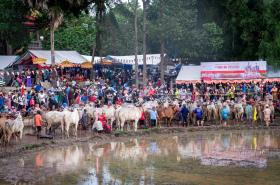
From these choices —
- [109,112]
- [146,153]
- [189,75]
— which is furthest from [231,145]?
[189,75]

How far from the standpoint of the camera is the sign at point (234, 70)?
3969 cm

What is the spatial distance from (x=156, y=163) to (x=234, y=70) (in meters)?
18.7

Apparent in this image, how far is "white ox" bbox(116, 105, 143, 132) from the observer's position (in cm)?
3123

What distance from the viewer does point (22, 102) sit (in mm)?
30953

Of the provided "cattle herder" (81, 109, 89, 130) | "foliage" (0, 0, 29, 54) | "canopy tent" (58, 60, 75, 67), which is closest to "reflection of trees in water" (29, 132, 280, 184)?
"cattle herder" (81, 109, 89, 130)

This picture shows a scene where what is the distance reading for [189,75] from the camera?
41.3m

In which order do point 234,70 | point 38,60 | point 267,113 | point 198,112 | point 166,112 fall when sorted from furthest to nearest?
point 234,70 → point 38,60 → point 267,113 → point 198,112 → point 166,112

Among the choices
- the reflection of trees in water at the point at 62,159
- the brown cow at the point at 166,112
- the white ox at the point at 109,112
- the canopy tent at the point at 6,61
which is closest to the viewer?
the reflection of trees in water at the point at 62,159

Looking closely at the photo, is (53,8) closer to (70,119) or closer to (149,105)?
(149,105)

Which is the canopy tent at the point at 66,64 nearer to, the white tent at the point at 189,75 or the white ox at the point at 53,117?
the white tent at the point at 189,75

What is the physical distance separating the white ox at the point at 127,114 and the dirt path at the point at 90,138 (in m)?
0.71

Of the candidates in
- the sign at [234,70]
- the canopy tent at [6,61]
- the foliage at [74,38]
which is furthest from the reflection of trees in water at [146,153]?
the foliage at [74,38]

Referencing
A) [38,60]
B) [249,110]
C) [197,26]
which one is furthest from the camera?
[197,26]

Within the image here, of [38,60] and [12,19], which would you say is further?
[12,19]
